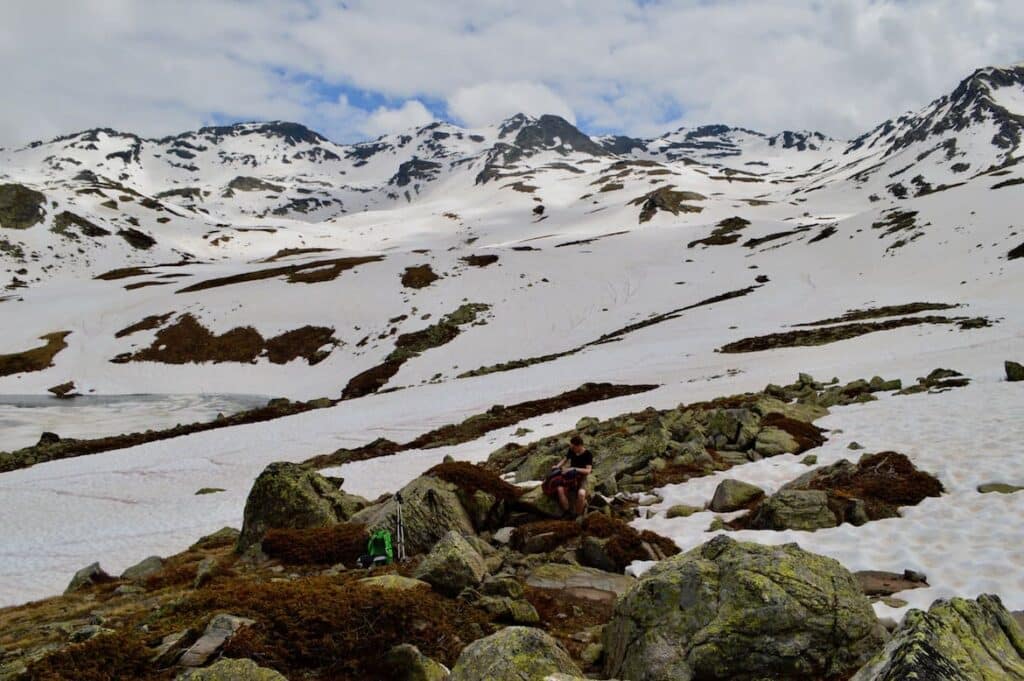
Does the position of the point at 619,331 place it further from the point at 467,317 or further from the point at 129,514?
the point at 129,514

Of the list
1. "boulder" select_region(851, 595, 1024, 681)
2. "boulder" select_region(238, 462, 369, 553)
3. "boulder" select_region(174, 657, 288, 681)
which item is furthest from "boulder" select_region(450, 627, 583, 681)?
"boulder" select_region(238, 462, 369, 553)

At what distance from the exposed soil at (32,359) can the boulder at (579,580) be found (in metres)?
69.9

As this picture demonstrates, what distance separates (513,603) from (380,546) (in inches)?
151

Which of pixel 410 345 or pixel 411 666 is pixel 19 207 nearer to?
pixel 410 345

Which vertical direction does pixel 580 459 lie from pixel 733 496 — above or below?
above

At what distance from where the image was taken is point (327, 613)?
24.2ft

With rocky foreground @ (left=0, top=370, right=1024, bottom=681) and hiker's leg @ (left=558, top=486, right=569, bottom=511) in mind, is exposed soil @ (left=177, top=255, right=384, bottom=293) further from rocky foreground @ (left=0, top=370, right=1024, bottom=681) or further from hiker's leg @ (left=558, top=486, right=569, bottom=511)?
hiker's leg @ (left=558, top=486, right=569, bottom=511)

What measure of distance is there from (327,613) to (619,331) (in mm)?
54393

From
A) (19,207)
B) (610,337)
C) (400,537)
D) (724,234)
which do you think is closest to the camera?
(400,537)

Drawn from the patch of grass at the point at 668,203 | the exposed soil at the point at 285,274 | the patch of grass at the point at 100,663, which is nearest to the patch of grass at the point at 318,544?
the patch of grass at the point at 100,663

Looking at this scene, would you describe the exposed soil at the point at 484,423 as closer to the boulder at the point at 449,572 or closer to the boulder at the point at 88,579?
the boulder at the point at 88,579

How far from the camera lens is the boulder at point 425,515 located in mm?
12273

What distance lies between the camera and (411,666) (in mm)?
6617

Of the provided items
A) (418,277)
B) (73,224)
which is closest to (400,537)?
(418,277)
